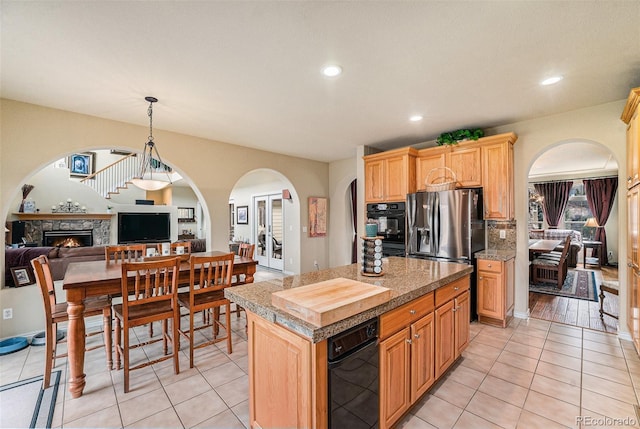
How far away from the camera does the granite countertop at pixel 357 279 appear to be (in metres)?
1.26

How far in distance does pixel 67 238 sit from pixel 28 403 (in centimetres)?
702

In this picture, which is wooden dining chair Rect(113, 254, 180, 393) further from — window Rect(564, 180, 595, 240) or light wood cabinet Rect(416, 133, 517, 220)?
window Rect(564, 180, 595, 240)

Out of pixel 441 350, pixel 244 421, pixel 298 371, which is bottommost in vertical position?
pixel 244 421

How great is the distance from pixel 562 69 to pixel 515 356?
2.69m

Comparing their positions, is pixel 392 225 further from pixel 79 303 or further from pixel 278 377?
pixel 79 303

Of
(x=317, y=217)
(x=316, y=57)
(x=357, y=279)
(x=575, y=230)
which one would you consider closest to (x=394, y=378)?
(x=357, y=279)

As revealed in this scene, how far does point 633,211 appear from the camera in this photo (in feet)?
8.71

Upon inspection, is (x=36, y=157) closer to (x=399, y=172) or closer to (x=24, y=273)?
(x=24, y=273)

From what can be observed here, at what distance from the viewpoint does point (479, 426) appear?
5.90ft

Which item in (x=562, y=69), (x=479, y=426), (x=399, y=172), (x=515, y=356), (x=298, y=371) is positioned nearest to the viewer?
(x=298, y=371)

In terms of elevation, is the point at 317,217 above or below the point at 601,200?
below

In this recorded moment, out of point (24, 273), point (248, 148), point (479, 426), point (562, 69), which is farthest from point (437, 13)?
point (24, 273)


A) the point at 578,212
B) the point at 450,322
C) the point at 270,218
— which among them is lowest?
the point at 450,322

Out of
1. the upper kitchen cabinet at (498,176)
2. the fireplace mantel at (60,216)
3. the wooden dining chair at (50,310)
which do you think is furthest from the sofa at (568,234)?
the fireplace mantel at (60,216)
